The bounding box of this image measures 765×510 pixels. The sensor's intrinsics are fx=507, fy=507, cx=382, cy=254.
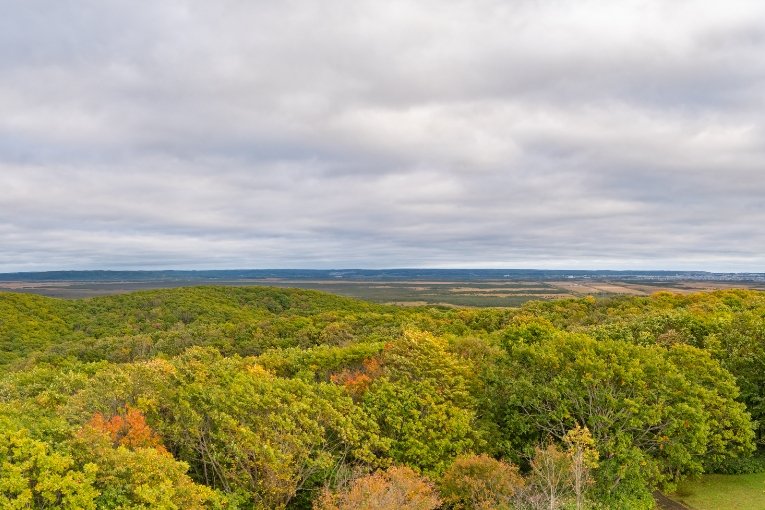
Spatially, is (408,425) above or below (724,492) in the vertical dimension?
above

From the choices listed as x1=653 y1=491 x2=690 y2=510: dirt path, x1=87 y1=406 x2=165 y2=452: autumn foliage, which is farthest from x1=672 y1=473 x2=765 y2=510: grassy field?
x1=87 y1=406 x2=165 y2=452: autumn foliage

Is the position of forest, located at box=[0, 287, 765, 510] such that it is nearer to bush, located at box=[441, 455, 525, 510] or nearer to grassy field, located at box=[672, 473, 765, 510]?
bush, located at box=[441, 455, 525, 510]

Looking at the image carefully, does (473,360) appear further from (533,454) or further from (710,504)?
(710,504)

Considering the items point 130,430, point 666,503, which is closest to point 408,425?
point 130,430

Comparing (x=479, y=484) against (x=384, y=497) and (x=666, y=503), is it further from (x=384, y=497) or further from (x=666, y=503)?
(x=666, y=503)

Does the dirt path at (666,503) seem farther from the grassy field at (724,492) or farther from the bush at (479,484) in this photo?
the bush at (479,484)

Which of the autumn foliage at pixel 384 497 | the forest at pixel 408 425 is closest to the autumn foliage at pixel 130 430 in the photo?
the forest at pixel 408 425
